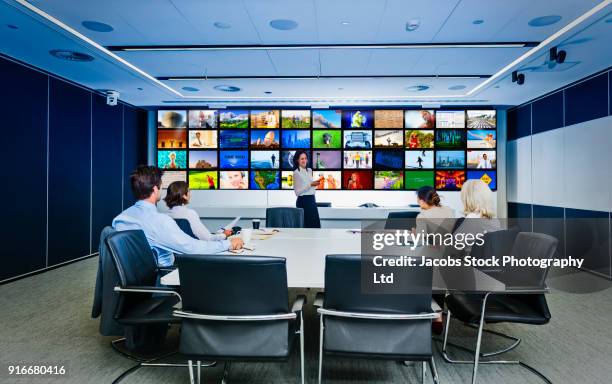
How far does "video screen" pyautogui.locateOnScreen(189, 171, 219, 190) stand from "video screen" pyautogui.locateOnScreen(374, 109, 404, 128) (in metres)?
3.45

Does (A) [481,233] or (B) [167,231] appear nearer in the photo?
(B) [167,231]

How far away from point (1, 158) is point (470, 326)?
5.65m

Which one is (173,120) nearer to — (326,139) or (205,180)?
(205,180)

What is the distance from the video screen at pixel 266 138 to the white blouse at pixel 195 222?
14.8 ft

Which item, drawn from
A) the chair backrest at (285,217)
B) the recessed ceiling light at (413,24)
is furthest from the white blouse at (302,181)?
the recessed ceiling light at (413,24)

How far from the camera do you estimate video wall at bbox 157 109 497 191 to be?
7809mm

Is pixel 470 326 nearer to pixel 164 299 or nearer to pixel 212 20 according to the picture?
pixel 164 299

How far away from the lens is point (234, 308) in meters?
1.85

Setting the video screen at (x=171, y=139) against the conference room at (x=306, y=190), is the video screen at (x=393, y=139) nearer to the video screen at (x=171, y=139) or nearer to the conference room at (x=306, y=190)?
the conference room at (x=306, y=190)

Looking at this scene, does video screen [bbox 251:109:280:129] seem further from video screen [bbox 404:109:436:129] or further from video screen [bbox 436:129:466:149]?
video screen [bbox 436:129:466:149]

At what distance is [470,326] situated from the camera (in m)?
3.45

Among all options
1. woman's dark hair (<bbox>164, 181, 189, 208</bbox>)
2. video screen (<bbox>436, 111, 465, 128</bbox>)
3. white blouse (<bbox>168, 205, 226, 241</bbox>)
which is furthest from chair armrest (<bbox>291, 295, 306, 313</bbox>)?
video screen (<bbox>436, 111, 465, 128</bbox>)

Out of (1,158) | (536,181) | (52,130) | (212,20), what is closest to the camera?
(212,20)

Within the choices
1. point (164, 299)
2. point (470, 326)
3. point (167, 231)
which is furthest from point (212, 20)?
point (470, 326)
